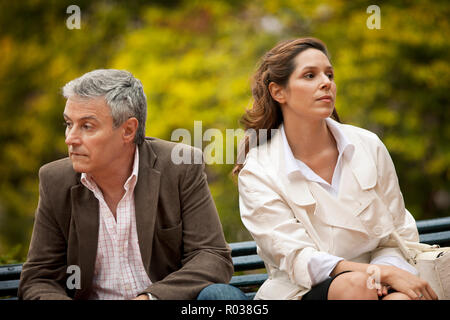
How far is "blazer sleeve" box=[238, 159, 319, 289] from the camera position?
269 cm

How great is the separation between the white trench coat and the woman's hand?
0.29m

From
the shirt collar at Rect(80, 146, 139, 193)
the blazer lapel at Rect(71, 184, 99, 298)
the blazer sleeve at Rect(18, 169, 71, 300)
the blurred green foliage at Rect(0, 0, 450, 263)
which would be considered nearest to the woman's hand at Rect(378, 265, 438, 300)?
the shirt collar at Rect(80, 146, 139, 193)

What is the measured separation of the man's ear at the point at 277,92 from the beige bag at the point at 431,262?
0.87 m

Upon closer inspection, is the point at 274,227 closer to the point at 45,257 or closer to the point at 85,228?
the point at 85,228

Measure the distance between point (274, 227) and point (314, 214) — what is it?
0.23 m

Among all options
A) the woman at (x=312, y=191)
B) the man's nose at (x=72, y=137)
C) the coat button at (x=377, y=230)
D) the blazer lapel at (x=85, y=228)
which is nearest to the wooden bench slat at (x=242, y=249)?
the woman at (x=312, y=191)

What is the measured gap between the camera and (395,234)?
9.45 feet

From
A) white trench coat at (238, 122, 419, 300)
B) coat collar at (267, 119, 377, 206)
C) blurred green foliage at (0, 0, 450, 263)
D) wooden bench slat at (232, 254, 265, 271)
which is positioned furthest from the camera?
blurred green foliage at (0, 0, 450, 263)

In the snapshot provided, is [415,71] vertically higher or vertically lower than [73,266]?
higher

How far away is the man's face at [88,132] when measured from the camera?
8.87 ft

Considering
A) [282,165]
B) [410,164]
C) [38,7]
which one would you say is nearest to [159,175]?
[282,165]

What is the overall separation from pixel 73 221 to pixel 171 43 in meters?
5.42

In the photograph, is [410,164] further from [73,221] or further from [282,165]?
[73,221]

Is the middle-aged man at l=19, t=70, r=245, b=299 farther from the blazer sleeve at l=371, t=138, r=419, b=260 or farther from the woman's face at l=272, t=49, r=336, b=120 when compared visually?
the blazer sleeve at l=371, t=138, r=419, b=260
